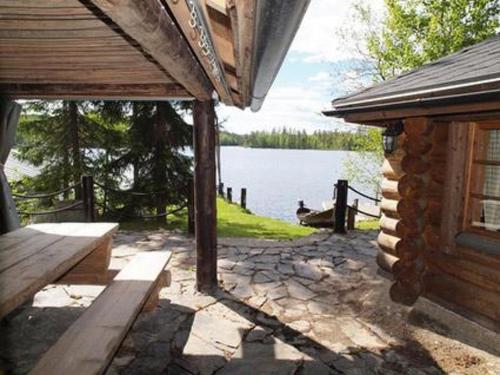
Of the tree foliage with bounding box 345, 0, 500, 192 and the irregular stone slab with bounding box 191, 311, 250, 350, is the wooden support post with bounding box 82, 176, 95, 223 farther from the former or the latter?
the tree foliage with bounding box 345, 0, 500, 192

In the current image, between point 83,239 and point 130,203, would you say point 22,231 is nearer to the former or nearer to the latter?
point 83,239

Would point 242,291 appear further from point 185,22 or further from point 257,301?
point 185,22

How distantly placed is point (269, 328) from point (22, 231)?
113 inches

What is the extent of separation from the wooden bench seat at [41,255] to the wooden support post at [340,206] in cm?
514

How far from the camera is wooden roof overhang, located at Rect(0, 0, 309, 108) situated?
5.31 ft

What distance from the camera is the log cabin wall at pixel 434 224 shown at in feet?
13.1

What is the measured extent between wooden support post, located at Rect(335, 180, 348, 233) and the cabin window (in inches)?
137

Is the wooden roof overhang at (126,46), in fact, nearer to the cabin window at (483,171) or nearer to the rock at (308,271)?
the cabin window at (483,171)

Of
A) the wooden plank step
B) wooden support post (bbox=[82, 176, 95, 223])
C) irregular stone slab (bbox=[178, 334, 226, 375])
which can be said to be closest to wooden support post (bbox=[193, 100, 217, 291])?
the wooden plank step

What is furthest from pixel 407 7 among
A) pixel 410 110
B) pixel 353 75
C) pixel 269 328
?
pixel 269 328

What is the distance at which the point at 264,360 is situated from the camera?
326cm

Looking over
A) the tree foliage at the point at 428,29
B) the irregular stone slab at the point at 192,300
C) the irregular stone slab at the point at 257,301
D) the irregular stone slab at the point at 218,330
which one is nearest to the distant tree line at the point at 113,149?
the irregular stone slab at the point at 192,300

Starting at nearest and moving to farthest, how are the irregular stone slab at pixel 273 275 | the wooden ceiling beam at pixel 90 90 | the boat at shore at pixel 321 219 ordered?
1. the wooden ceiling beam at pixel 90 90
2. the irregular stone slab at pixel 273 275
3. the boat at shore at pixel 321 219

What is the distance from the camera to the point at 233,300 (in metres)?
4.50
